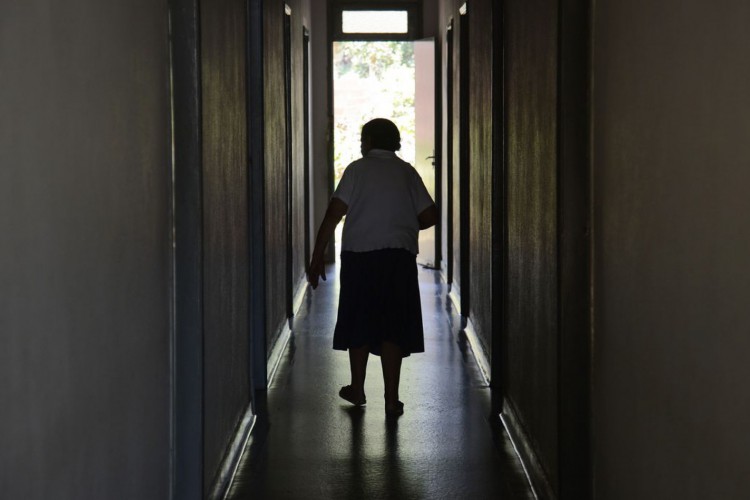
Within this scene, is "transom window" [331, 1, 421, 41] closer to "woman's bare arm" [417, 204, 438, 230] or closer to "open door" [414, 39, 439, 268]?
"open door" [414, 39, 439, 268]

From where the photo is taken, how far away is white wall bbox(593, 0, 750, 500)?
179cm

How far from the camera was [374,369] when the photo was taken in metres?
6.27

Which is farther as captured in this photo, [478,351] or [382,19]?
[382,19]

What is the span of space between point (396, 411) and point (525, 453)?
98 centimetres

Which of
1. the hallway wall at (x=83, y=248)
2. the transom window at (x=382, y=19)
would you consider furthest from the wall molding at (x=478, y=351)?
the transom window at (x=382, y=19)

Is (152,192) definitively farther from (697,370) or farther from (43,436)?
(697,370)

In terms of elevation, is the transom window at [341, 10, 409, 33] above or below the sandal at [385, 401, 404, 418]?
above

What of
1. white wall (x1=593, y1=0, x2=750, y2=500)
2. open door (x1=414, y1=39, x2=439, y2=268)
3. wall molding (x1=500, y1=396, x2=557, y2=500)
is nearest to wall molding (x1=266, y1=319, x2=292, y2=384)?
wall molding (x1=500, y1=396, x2=557, y2=500)

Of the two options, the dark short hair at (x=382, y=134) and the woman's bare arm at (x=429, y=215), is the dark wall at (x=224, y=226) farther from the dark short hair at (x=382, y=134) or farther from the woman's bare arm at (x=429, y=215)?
the woman's bare arm at (x=429, y=215)

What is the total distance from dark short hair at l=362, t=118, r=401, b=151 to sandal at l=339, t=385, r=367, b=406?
1.18 meters

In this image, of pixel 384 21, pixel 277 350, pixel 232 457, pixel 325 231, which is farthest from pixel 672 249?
pixel 384 21

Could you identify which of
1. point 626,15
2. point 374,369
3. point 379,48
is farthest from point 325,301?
point 379,48

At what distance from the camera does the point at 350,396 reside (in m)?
5.38

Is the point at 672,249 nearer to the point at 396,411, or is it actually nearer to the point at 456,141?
Answer: the point at 396,411
